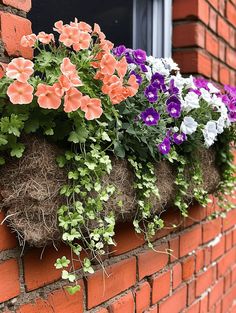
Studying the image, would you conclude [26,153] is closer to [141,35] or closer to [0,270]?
[0,270]

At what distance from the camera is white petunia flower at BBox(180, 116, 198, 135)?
1526mm

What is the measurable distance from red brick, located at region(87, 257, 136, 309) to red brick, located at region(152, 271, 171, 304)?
17 cm

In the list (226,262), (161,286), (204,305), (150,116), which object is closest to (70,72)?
(150,116)

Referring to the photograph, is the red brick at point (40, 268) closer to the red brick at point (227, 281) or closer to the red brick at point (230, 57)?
the red brick at point (227, 281)

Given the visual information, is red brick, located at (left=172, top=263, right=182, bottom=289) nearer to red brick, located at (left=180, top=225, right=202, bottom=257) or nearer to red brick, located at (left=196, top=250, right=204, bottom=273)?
red brick, located at (left=180, top=225, right=202, bottom=257)

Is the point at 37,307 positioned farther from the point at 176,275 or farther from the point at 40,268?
the point at 176,275

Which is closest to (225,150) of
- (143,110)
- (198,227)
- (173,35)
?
(198,227)

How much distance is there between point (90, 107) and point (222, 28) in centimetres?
164

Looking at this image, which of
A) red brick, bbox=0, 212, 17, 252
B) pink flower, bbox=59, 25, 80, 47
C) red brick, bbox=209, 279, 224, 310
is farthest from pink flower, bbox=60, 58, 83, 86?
red brick, bbox=209, 279, 224, 310

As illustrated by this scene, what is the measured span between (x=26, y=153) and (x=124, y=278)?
67 cm

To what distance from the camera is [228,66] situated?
2650 mm

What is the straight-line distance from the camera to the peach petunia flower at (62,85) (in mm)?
1015

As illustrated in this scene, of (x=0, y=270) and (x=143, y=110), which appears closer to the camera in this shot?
(x=0, y=270)

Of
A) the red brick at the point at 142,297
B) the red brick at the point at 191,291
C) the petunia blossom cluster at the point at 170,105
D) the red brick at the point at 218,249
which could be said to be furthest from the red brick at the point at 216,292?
the petunia blossom cluster at the point at 170,105
